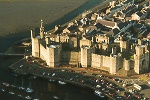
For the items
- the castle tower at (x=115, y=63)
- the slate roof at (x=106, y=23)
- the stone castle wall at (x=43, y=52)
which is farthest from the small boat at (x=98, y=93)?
the slate roof at (x=106, y=23)

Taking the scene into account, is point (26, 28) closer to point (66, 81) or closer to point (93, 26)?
point (93, 26)

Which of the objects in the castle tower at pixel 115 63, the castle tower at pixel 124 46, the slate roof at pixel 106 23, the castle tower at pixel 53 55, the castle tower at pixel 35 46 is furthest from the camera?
the slate roof at pixel 106 23

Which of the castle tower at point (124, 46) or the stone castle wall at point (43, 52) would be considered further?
the stone castle wall at point (43, 52)

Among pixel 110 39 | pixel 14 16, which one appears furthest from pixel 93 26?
pixel 14 16

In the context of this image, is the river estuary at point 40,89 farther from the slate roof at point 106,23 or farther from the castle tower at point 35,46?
the slate roof at point 106,23

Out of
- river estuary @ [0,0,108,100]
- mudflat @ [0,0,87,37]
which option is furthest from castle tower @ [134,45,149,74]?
mudflat @ [0,0,87,37]

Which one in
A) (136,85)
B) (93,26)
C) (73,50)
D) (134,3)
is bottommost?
(136,85)

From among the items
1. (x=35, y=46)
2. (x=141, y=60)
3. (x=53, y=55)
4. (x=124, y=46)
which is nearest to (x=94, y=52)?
(x=124, y=46)
